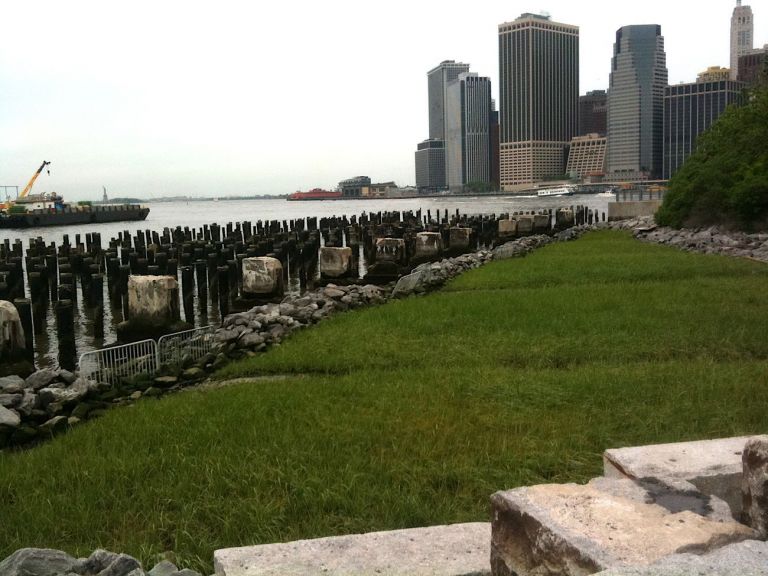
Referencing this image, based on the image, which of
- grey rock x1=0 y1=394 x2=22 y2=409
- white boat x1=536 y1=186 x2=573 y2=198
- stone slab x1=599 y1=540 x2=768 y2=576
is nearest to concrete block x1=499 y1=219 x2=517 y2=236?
grey rock x1=0 y1=394 x2=22 y2=409

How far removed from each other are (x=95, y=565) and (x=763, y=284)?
13.8 m

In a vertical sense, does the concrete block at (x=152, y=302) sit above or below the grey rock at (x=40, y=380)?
above

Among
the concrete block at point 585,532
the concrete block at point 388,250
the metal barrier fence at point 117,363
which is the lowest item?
the metal barrier fence at point 117,363

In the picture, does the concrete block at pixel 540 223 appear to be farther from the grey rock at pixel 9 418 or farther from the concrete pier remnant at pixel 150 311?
the grey rock at pixel 9 418

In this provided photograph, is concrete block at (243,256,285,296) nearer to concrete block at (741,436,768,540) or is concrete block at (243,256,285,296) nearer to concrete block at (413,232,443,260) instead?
concrete block at (413,232,443,260)

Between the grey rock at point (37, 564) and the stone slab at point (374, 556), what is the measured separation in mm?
714

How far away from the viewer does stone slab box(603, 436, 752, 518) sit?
13.0 feet

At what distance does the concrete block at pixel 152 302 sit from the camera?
38.0 ft

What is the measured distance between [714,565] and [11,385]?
24.8 feet

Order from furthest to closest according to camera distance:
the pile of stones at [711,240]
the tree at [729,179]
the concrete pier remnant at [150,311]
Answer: the tree at [729,179]
the pile of stones at [711,240]
the concrete pier remnant at [150,311]

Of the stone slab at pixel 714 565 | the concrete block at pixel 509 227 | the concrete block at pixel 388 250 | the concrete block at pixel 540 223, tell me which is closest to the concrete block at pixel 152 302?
the concrete block at pixel 388 250

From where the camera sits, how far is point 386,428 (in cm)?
611

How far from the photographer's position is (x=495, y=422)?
20.6 feet

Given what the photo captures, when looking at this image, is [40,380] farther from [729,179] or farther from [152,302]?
[729,179]
